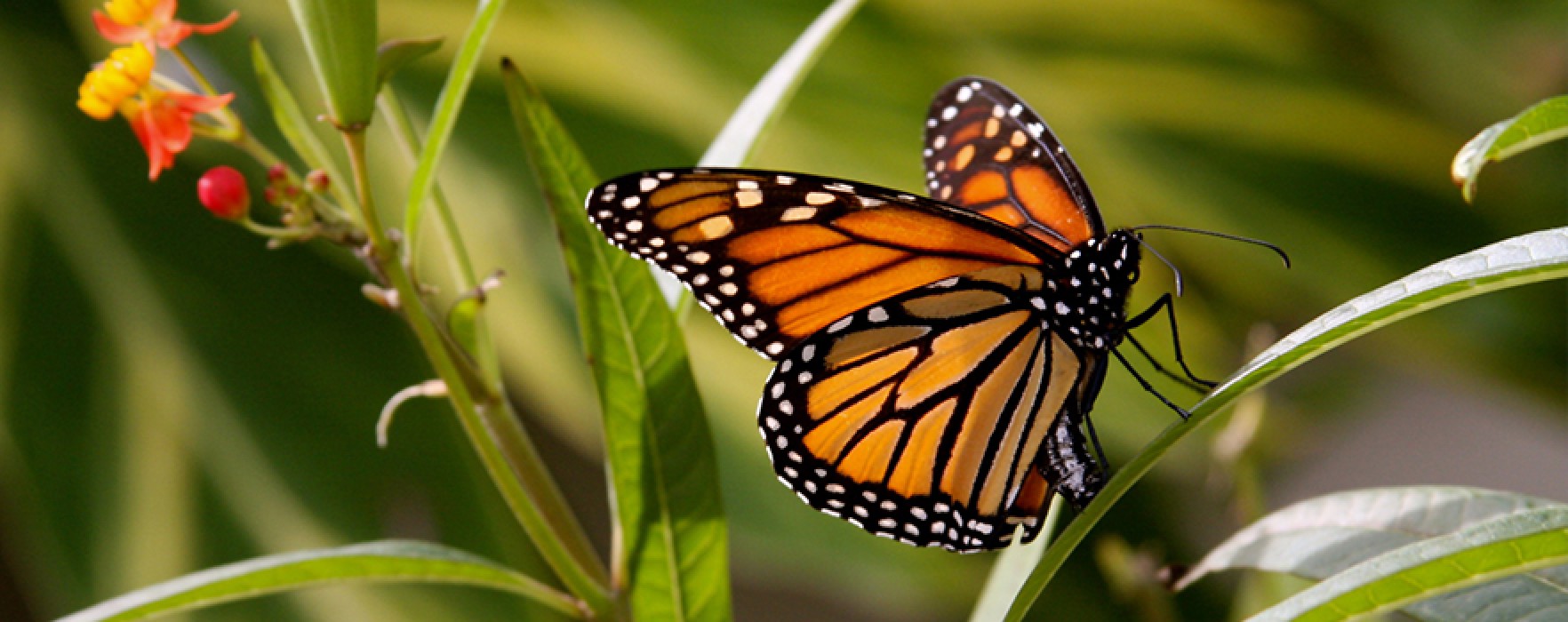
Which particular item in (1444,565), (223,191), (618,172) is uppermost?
(618,172)

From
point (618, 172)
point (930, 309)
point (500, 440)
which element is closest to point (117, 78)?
point (500, 440)

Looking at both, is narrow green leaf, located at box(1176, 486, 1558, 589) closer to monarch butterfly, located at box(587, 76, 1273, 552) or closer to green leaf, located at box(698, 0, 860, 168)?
monarch butterfly, located at box(587, 76, 1273, 552)

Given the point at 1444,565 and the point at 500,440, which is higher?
the point at 1444,565

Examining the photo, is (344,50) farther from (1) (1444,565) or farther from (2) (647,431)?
(1) (1444,565)

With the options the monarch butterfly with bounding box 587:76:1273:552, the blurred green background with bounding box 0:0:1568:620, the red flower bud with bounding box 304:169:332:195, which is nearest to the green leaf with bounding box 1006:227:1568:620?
the monarch butterfly with bounding box 587:76:1273:552

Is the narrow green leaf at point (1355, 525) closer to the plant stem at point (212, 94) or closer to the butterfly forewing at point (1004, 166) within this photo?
the butterfly forewing at point (1004, 166)

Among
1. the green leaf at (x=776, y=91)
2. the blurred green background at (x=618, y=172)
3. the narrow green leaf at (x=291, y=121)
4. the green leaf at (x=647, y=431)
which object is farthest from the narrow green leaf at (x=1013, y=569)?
the blurred green background at (x=618, y=172)

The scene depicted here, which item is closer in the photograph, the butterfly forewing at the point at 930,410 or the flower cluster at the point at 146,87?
the flower cluster at the point at 146,87
